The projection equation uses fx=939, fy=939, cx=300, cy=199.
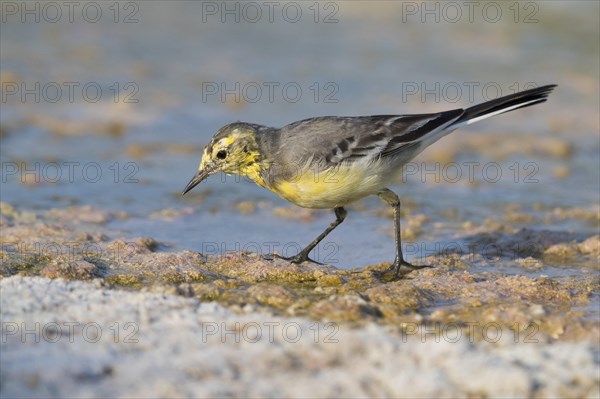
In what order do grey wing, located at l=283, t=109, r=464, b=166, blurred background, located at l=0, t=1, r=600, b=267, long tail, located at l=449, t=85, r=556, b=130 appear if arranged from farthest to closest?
blurred background, located at l=0, t=1, r=600, b=267 < long tail, located at l=449, t=85, r=556, b=130 < grey wing, located at l=283, t=109, r=464, b=166

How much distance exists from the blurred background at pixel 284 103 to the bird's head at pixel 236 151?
89cm

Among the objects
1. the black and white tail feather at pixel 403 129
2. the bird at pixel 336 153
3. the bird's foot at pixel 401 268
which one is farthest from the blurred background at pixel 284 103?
the black and white tail feather at pixel 403 129

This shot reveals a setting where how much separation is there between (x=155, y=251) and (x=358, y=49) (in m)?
9.67

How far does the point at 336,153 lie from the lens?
24.9 feet

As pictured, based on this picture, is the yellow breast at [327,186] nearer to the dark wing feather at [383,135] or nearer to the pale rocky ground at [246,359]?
the dark wing feather at [383,135]

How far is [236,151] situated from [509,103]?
231 centimetres

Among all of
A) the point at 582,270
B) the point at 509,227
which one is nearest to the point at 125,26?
the point at 509,227

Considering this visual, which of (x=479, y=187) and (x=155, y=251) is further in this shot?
(x=479, y=187)

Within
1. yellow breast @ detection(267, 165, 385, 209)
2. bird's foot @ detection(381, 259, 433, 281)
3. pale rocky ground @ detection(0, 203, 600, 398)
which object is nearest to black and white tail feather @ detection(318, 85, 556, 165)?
yellow breast @ detection(267, 165, 385, 209)

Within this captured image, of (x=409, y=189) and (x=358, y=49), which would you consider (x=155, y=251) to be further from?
(x=358, y=49)

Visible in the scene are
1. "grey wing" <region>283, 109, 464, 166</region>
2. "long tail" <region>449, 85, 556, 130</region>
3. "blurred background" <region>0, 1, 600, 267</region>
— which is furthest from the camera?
"blurred background" <region>0, 1, 600, 267</region>

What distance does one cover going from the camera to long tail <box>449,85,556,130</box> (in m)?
7.80

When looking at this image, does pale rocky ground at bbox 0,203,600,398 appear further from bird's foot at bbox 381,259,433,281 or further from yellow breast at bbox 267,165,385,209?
yellow breast at bbox 267,165,385,209

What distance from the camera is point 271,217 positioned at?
32.5 ft
